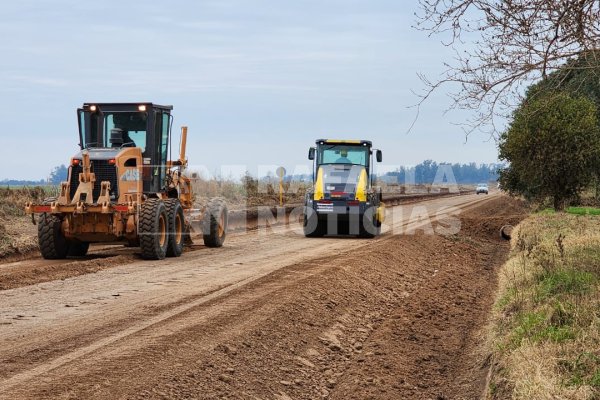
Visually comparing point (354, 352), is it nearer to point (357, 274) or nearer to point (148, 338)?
point (148, 338)

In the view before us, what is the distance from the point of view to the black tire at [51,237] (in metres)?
16.8

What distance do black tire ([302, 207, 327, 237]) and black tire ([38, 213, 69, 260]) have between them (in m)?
9.50

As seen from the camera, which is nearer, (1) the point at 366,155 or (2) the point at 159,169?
(2) the point at 159,169

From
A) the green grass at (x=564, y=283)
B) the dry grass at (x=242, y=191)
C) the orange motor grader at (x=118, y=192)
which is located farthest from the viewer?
the dry grass at (x=242, y=191)

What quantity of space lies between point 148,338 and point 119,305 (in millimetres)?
2315

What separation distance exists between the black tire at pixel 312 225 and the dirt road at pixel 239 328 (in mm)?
6610

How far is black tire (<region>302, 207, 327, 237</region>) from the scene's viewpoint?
986 inches

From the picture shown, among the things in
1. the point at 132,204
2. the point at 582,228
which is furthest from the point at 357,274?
the point at 582,228

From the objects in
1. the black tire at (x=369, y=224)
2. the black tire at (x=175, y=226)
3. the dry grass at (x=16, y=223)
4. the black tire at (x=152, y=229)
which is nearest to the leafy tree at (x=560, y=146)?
the black tire at (x=369, y=224)

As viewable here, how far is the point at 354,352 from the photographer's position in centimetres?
1056

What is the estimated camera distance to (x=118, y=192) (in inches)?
670

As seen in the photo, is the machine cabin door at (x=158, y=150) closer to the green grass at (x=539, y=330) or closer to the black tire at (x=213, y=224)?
the black tire at (x=213, y=224)

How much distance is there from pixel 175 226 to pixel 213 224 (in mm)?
2535

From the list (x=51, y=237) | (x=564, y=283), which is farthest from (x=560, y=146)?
(x=564, y=283)
